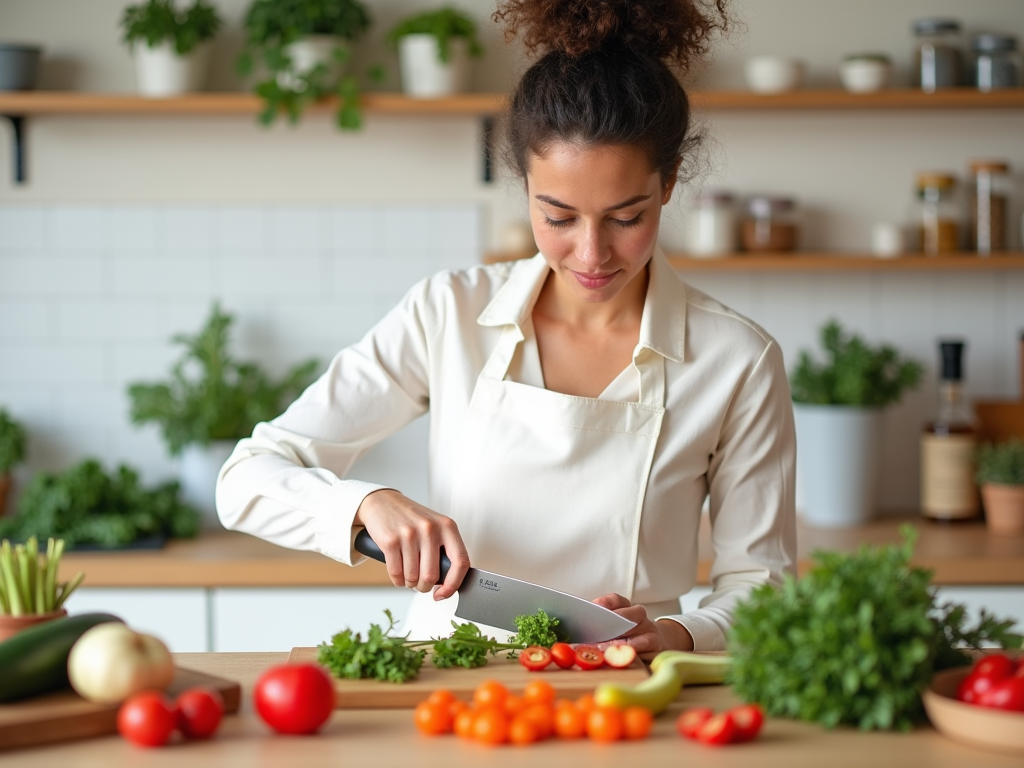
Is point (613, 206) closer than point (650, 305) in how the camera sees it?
Yes

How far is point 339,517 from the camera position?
1.41 m

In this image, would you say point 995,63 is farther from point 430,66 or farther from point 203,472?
point 203,472

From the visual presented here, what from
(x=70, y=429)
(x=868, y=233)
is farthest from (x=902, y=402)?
(x=70, y=429)

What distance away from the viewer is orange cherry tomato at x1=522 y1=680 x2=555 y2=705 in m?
1.08

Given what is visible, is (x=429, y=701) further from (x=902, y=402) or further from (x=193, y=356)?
(x=902, y=402)

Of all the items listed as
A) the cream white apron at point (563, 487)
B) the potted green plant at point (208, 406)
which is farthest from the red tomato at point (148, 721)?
the potted green plant at point (208, 406)

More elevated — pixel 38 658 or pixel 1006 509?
pixel 38 658

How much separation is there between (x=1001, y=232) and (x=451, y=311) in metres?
1.78

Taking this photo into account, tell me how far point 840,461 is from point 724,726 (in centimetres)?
184

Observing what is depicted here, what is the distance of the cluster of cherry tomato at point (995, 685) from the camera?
1029mm

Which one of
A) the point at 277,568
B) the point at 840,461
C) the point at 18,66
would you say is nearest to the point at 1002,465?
the point at 840,461

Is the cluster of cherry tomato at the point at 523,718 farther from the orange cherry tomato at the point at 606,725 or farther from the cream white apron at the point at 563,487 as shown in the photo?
the cream white apron at the point at 563,487

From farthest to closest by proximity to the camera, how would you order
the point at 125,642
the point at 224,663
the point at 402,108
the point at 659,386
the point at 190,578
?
1. the point at 402,108
2. the point at 190,578
3. the point at 659,386
4. the point at 224,663
5. the point at 125,642

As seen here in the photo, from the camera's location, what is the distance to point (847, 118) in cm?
296
